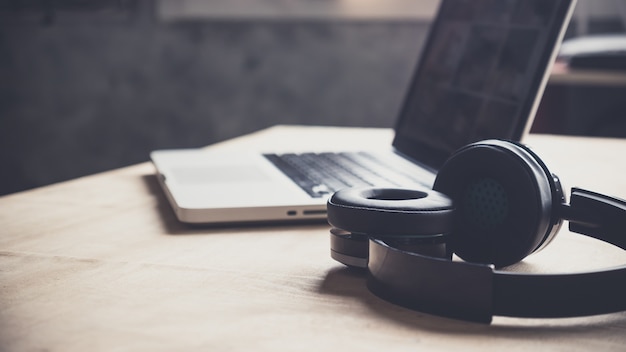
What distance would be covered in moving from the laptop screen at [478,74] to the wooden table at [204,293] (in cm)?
18

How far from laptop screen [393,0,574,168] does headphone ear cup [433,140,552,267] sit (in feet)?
0.73

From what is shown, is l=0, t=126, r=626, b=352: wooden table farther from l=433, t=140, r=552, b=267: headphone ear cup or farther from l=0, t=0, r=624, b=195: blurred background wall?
l=0, t=0, r=624, b=195: blurred background wall

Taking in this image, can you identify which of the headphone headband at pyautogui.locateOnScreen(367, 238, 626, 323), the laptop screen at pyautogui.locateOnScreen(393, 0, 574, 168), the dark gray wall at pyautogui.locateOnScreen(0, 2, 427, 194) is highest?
the laptop screen at pyautogui.locateOnScreen(393, 0, 574, 168)

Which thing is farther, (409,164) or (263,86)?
(263,86)

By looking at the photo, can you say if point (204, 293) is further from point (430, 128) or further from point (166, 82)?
point (166, 82)

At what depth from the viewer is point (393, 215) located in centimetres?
50

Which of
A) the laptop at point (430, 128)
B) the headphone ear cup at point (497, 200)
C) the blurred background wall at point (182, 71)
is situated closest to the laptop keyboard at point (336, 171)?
the laptop at point (430, 128)

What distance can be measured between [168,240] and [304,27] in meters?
1.95

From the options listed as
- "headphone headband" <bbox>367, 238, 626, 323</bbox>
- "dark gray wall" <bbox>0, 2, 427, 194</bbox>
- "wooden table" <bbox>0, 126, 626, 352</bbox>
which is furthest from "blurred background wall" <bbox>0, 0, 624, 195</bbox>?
"headphone headband" <bbox>367, 238, 626, 323</bbox>

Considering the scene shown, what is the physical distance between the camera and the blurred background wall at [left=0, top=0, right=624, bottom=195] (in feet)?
8.05

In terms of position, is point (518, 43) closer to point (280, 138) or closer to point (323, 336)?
point (323, 336)

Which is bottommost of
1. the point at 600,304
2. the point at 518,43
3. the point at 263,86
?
the point at 263,86

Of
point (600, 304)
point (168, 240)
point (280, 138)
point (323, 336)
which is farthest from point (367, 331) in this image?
point (280, 138)

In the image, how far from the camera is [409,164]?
93cm
